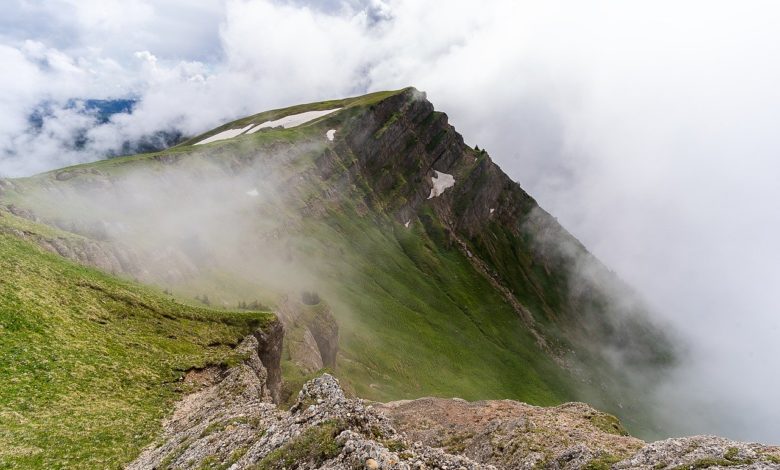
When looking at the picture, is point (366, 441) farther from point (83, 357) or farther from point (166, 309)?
point (166, 309)

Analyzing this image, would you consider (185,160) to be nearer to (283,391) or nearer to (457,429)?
(283,391)

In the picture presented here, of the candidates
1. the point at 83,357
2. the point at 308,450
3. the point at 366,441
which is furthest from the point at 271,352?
the point at 366,441

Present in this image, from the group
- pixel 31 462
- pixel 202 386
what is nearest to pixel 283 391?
pixel 202 386

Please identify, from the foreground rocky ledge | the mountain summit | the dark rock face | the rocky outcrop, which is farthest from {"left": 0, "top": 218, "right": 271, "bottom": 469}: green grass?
the rocky outcrop

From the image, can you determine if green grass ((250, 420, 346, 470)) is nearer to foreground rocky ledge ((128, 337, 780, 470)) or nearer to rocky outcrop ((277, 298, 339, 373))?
foreground rocky ledge ((128, 337, 780, 470))

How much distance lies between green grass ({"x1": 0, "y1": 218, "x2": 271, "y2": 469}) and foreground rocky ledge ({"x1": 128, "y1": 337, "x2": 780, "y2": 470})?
3136mm

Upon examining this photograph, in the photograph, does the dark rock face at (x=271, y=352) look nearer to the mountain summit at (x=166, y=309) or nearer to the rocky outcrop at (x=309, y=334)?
the mountain summit at (x=166, y=309)

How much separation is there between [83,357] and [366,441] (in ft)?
110

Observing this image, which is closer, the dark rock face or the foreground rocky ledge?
the foreground rocky ledge

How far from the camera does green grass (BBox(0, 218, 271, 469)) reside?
3083 cm

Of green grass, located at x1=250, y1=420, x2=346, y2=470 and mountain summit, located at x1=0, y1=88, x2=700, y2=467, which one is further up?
mountain summit, located at x1=0, y1=88, x2=700, y2=467

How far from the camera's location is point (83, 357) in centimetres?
4075

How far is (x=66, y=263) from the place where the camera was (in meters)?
55.8

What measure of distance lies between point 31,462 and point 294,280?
13153 centimetres
